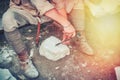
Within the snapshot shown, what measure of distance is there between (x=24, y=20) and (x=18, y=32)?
84 mm

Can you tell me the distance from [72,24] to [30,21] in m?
0.26

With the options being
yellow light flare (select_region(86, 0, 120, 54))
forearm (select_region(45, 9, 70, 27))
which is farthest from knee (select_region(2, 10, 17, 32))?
yellow light flare (select_region(86, 0, 120, 54))

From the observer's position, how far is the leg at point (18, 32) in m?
2.02

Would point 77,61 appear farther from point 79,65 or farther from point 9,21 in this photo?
point 9,21

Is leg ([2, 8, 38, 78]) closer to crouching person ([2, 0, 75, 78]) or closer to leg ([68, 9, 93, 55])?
crouching person ([2, 0, 75, 78])

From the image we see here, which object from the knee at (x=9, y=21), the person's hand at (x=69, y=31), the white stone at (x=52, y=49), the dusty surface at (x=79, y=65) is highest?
the knee at (x=9, y=21)

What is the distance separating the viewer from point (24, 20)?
2.10 m

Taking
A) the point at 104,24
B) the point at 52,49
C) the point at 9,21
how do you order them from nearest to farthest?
the point at 9,21
the point at 52,49
the point at 104,24

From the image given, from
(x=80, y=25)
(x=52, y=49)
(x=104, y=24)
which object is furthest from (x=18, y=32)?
(x=104, y=24)

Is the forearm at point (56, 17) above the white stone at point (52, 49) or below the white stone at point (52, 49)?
above

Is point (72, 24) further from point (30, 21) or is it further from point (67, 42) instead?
point (30, 21)

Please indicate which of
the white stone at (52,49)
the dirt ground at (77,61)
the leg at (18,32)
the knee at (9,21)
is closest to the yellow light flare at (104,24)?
the dirt ground at (77,61)

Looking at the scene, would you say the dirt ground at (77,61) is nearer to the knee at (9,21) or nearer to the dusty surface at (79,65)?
the dusty surface at (79,65)

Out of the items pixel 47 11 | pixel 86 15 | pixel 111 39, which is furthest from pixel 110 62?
pixel 47 11
